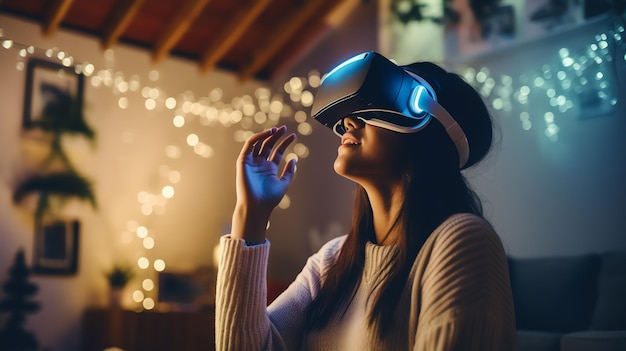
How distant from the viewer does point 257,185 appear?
1199 mm

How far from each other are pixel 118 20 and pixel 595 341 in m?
3.56

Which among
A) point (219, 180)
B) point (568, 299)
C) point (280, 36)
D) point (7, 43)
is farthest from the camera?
point (219, 180)

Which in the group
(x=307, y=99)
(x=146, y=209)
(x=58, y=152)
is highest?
(x=307, y=99)

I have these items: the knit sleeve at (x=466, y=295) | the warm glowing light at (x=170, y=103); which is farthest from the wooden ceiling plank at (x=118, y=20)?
the knit sleeve at (x=466, y=295)

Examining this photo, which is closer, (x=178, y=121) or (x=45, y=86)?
(x=45, y=86)

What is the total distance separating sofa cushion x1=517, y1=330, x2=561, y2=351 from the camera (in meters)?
2.48

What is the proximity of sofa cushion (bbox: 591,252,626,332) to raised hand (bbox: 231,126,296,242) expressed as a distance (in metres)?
1.87

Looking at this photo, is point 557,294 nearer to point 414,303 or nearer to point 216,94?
point 414,303

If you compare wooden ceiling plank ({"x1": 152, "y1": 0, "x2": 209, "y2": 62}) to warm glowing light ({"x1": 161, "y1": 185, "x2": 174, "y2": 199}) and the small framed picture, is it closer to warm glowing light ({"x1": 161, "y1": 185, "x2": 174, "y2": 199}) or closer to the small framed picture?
warm glowing light ({"x1": 161, "y1": 185, "x2": 174, "y2": 199})

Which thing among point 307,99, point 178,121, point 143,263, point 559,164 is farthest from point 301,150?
point 559,164

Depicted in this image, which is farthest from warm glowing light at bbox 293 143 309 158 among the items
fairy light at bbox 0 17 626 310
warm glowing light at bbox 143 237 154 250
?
warm glowing light at bbox 143 237 154 250

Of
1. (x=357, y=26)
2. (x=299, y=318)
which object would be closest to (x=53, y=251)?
(x=357, y=26)

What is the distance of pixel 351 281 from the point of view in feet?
4.05

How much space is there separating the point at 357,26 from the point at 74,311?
2.97m
